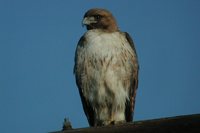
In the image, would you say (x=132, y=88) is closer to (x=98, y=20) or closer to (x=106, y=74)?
(x=106, y=74)

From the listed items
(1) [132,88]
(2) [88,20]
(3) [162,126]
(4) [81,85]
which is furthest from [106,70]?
(3) [162,126]

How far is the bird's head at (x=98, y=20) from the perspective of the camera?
9.12m

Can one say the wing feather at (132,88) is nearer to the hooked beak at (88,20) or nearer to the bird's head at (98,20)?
the bird's head at (98,20)

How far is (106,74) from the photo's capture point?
8086 mm

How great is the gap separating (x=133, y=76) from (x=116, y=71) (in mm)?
415

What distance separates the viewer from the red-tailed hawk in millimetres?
8078

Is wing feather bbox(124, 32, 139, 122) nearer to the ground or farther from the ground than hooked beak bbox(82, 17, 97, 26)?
nearer to the ground

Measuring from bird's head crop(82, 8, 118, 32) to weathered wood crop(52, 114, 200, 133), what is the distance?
4981mm

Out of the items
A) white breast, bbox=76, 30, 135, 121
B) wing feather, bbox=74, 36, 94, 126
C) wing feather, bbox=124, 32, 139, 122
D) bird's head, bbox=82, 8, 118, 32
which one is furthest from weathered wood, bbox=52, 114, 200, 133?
bird's head, bbox=82, 8, 118, 32

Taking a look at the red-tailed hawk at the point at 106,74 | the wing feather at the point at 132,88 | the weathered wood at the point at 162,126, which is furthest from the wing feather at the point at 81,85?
the weathered wood at the point at 162,126

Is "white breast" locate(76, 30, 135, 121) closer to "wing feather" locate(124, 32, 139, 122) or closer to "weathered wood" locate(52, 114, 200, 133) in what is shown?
"wing feather" locate(124, 32, 139, 122)

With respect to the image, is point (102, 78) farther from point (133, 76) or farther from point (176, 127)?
point (176, 127)

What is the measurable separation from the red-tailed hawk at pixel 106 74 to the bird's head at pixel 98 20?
0.28m

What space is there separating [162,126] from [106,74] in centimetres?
417
